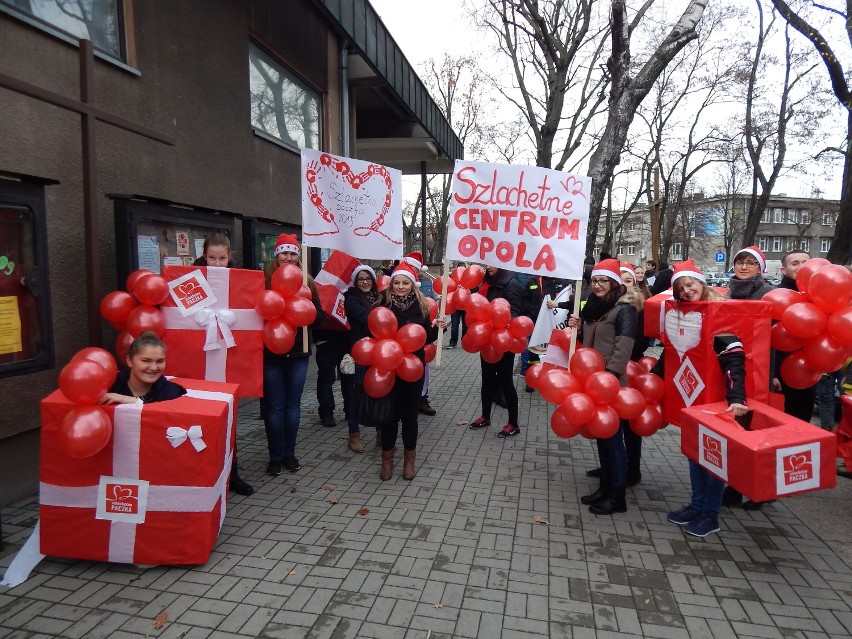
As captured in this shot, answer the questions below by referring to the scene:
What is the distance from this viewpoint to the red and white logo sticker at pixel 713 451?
10.6 feet

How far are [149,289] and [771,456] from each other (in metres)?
3.98

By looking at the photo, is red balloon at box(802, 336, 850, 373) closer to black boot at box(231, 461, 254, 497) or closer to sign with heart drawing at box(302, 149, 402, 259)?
sign with heart drawing at box(302, 149, 402, 259)

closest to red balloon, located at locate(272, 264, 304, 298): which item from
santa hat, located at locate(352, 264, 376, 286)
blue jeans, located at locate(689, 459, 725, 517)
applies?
santa hat, located at locate(352, 264, 376, 286)

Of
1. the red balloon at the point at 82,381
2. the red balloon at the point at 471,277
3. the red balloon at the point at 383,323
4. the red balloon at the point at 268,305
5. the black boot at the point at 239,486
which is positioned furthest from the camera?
the red balloon at the point at 471,277

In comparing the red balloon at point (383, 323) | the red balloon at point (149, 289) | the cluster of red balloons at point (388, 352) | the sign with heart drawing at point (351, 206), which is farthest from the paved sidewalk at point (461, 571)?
the sign with heart drawing at point (351, 206)

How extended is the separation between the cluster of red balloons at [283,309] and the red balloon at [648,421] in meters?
2.63

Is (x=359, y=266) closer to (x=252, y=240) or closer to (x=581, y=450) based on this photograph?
(x=252, y=240)

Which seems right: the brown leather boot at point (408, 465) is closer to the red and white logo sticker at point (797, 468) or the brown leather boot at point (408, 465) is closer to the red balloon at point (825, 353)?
the red and white logo sticker at point (797, 468)

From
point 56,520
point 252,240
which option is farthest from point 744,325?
point 252,240

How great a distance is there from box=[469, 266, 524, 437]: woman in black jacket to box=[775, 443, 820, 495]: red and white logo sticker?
298 cm

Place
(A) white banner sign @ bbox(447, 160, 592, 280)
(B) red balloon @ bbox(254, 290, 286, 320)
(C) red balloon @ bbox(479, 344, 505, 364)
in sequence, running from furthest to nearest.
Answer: (C) red balloon @ bbox(479, 344, 505, 364) → (A) white banner sign @ bbox(447, 160, 592, 280) → (B) red balloon @ bbox(254, 290, 286, 320)

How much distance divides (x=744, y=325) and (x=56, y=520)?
14.3ft

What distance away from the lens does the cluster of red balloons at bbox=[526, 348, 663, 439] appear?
3754 millimetres

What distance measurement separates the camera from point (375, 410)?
4.48m
